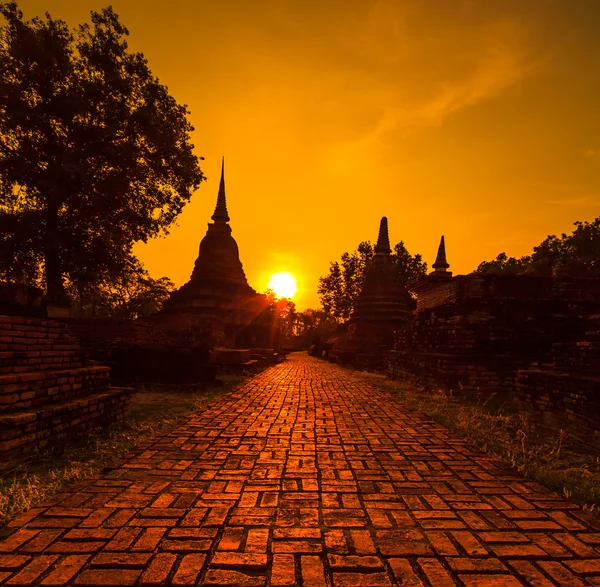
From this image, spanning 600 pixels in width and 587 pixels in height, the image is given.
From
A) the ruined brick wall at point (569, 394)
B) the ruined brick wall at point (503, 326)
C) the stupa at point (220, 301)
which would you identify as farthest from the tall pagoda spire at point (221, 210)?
the ruined brick wall at point (569, 394)

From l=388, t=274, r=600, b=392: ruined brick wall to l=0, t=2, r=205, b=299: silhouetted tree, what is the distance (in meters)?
10.4

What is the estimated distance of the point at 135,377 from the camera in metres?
8.49

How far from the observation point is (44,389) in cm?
409

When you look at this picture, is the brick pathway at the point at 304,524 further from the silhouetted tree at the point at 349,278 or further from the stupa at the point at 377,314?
the silhouetted tree at the point at 349,278

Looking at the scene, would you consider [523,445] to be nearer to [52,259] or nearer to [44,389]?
[44,389]

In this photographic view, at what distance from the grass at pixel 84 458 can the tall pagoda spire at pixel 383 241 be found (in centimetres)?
1697

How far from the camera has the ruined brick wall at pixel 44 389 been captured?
355 centimetres

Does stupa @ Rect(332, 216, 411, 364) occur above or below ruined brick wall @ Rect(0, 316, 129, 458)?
above

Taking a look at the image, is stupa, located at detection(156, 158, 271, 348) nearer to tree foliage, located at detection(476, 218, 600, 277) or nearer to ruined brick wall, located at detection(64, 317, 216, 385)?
ruined brick wall, located at detection(64, 317, 216, 385)

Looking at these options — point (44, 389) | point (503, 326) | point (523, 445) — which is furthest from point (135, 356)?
point (503, 326)

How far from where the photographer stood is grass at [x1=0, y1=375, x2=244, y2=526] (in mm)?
2807

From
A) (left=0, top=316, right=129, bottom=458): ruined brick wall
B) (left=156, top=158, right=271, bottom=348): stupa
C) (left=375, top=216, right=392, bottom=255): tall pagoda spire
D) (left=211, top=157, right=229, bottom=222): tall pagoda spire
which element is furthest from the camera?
(left=211, top=157, right=229, bottom=222): tall pagoda spire

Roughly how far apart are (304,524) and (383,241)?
→ 20.5 metres

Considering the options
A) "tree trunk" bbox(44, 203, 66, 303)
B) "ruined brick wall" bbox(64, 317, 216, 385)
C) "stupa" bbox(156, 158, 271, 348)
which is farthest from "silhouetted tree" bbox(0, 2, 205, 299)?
"stupa" bbox(156, 158, 271, 348)
